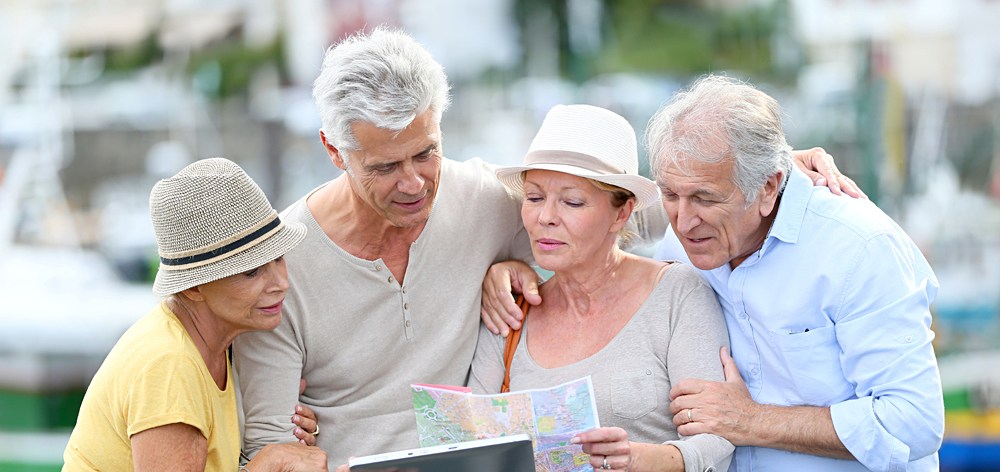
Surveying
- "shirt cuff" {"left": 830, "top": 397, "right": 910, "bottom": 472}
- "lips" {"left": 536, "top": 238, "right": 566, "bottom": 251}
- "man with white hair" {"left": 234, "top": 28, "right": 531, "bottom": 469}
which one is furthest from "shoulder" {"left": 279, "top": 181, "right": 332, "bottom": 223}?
"shirt cuff" {"left": 830, "top": 397, "right": 910, "bottom": 472}

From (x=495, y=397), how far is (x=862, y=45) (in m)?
3.99

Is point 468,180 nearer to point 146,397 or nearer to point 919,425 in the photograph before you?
point 146,397

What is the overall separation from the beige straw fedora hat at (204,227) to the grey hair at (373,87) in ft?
1.17

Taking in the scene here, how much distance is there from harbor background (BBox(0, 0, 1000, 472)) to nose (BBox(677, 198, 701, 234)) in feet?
8.97

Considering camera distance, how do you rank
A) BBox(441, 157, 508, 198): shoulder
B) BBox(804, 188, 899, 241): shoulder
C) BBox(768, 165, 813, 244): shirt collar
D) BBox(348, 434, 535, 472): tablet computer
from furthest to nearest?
1. BBox(441, 157, 508, 198): shoulder
2. BBox(768, 165, 813, 244): shirt collar
3. BBox(804, 188, 899, 241): shoulder
4. BBox(348, 434, 535, 472): tablet computer

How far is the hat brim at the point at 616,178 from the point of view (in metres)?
2.27

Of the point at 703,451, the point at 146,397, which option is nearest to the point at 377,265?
the point at 146,397

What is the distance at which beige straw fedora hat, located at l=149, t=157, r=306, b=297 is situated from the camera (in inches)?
77.0

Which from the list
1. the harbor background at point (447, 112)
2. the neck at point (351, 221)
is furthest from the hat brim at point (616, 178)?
the harbor background at point (447, 112)

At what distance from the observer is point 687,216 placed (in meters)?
2.26

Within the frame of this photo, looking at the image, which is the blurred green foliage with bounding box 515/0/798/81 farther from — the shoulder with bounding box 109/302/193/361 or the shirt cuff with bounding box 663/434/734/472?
the shoulder with bounding box 109/302/193/361

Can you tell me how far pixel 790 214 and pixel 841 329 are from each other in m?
0.38

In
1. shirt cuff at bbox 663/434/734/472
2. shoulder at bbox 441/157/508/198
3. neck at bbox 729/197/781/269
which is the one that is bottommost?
shirt cuff at bbox 663/434/734/472

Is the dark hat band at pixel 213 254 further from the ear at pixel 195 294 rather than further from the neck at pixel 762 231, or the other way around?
the neck at pixel 762 231
